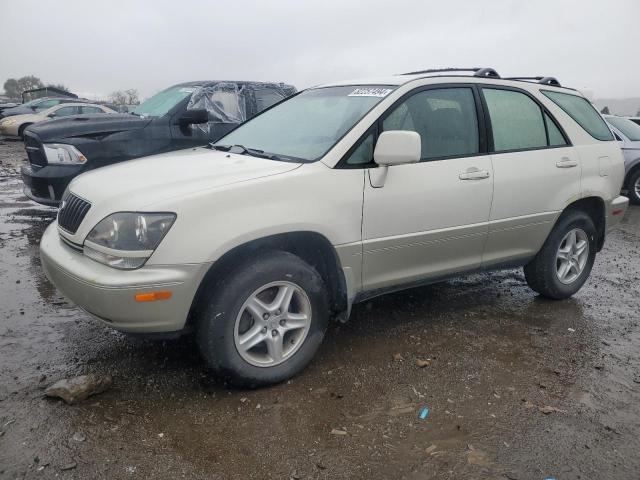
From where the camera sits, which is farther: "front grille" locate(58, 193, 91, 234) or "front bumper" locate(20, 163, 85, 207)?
"front bumper" locate(20, 163, 85, 207)

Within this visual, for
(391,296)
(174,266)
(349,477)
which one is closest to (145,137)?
(391,296)

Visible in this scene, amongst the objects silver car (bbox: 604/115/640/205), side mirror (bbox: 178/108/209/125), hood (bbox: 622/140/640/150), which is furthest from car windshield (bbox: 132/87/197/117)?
hood (bbox: 622/140/640/150)

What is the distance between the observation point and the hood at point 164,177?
265cm

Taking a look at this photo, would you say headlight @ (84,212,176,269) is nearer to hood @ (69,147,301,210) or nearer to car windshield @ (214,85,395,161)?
hood @ (69,147,301,210)

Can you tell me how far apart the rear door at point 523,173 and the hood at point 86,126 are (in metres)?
4.00

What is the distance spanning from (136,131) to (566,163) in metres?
4.44

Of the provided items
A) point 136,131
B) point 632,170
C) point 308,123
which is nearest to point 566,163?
point 308,123

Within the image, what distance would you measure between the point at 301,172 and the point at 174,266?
0.88 m

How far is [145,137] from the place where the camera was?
5941 mm

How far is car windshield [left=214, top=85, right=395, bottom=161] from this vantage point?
10.6ft

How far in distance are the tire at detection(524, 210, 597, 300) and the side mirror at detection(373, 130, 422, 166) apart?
186cm

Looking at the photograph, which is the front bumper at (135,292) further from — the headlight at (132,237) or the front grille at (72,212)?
the front grille at (72,212)

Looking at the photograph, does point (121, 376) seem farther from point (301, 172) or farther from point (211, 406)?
point (301, 172)

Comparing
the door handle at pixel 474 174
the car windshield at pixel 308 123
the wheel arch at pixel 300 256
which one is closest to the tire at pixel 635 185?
the door handle at pixel 474 174
